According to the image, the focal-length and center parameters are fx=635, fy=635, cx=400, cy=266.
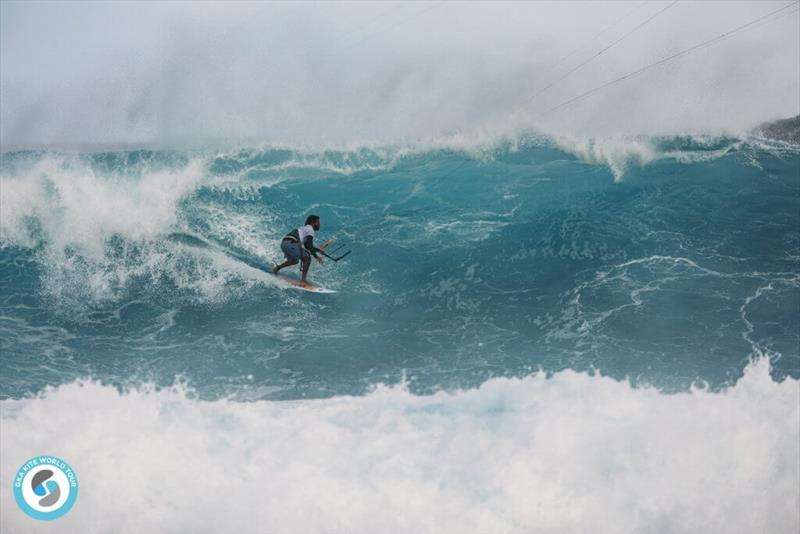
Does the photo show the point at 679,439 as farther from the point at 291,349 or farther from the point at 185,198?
the point at 185,198

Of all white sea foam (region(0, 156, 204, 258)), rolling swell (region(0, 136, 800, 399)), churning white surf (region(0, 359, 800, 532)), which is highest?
white sea foam (region(0, 156, 204, 258))

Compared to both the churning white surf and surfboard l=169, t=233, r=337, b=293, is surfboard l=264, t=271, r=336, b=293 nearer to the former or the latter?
surfboard l=169, t=233, r=337, b=293

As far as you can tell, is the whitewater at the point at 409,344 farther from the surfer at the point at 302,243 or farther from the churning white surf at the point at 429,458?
the surfer at the point at 302,243

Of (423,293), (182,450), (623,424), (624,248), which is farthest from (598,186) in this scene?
(182,450)

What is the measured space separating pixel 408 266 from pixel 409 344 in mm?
1961

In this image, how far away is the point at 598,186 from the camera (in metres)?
13.7

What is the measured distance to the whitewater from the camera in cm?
815

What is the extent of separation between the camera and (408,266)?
11.5 meters

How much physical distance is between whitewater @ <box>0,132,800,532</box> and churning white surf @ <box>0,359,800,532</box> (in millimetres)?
29

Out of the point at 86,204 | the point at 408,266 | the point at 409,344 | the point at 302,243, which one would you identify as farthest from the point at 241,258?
the point at 86,204

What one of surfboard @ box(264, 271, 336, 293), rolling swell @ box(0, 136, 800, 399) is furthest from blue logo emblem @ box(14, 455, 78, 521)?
surfboard @ box(264, 271, 336, 293)

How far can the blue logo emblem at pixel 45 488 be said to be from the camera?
8.00 meters

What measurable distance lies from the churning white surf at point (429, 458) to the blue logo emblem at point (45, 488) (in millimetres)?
147

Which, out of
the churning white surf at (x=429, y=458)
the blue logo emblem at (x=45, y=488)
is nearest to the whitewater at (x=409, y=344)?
the churning white surf at (x=429, y=458)
